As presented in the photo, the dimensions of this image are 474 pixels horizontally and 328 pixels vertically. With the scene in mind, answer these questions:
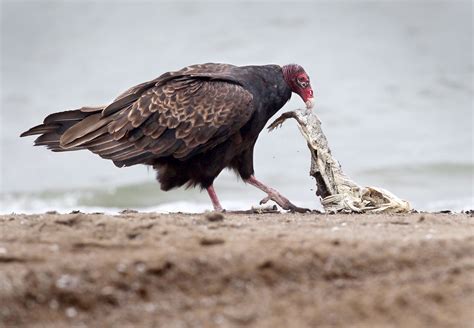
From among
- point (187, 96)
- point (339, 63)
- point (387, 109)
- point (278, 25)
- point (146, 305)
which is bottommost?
point (146, 305)

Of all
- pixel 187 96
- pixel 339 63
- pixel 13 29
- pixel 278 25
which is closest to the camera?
pixel 187 96

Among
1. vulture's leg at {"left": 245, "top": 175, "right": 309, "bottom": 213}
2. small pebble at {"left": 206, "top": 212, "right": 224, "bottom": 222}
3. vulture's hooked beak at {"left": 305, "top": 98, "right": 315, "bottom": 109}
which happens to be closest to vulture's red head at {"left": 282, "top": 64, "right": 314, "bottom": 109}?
vulture's hooked beak at {"left": 305, "top": 98, "right": 315, "bottom": 109}

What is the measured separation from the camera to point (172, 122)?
7508mm

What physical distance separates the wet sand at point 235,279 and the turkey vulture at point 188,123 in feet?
7.14

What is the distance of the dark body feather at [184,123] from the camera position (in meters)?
7.37

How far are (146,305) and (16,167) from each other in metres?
11.2

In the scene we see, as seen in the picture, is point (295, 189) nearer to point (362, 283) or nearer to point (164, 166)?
point (164, 166)

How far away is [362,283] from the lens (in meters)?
4.52

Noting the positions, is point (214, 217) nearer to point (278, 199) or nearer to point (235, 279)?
point (235, 279)

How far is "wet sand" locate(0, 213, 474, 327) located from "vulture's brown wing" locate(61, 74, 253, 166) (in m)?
2.13

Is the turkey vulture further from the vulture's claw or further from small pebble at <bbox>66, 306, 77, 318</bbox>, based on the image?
small pebble at <bbox>66, 306, 77, 318</bbox>

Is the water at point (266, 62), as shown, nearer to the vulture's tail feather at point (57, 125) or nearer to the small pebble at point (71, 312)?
the vulture's tail feather at point (57, 125)

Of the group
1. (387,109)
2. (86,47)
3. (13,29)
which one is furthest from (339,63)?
(13,29)

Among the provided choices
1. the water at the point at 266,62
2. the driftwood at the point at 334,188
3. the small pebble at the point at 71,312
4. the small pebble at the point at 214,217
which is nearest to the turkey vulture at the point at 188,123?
the driftwood at the point at 334,188
